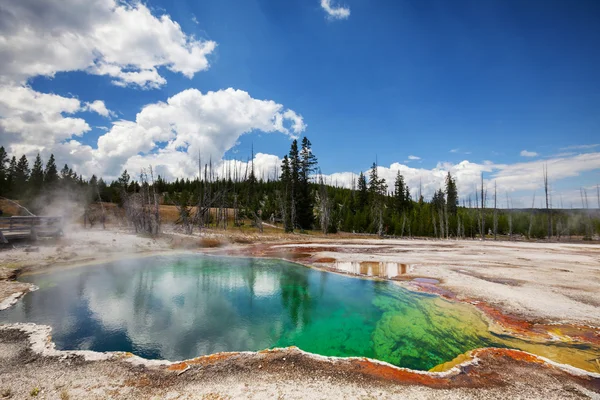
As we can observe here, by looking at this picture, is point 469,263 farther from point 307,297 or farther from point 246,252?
point 246,252

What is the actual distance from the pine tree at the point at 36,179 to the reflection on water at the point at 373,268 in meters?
69.8

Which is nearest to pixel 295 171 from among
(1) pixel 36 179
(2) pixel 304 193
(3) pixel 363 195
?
(2) pixel 304 193

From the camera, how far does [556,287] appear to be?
13922 mm

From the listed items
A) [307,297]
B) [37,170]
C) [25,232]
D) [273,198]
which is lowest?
[307,297]

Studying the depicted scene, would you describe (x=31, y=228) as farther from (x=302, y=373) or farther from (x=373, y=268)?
(x=373, y=268)

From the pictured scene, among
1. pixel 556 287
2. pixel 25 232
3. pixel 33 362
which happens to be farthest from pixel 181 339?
pixel 25 232

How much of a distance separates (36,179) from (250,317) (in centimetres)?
8407

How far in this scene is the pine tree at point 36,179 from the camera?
5971cm

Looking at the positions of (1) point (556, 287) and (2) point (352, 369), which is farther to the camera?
(1) point (556, 287)

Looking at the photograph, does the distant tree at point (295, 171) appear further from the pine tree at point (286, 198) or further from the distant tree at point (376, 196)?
the distant tree at point (376, 196)

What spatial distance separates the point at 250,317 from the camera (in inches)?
437

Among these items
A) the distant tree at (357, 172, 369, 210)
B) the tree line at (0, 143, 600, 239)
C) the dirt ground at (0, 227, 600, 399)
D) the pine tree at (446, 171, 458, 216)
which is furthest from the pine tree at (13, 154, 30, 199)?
the pine tree at (446, 171, 458, 216)

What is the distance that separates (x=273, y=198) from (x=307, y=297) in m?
52.7

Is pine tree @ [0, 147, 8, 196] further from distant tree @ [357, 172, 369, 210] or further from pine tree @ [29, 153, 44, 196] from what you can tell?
distant tree @ [357, 172, 369, 210]
